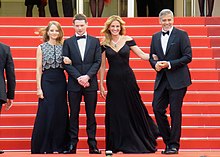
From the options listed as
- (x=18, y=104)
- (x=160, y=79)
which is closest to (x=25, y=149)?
(x=18, y=104)

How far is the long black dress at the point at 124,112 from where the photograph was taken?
902 centimetres

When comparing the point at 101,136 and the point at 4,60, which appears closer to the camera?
the point at 4,60

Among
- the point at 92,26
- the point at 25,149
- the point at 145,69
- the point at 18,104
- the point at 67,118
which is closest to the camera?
the point at 67,118

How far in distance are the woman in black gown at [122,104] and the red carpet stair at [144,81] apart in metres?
0.79

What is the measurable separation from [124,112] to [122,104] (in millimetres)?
106

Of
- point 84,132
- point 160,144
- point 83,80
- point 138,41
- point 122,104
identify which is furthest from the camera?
point 138,41

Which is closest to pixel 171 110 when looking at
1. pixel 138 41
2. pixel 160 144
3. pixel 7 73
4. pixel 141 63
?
pixel 160 144

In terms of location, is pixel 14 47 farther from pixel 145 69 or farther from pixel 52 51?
pixel 52 51

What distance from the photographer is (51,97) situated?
9117 mm

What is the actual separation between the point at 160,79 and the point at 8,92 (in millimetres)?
1877

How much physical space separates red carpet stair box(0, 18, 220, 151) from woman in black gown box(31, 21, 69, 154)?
31.8 inches

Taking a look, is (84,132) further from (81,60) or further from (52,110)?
(81,60)

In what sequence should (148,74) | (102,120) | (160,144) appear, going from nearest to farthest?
(160,144), (102,120), (148,74)

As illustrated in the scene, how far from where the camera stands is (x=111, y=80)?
9.09 meters
